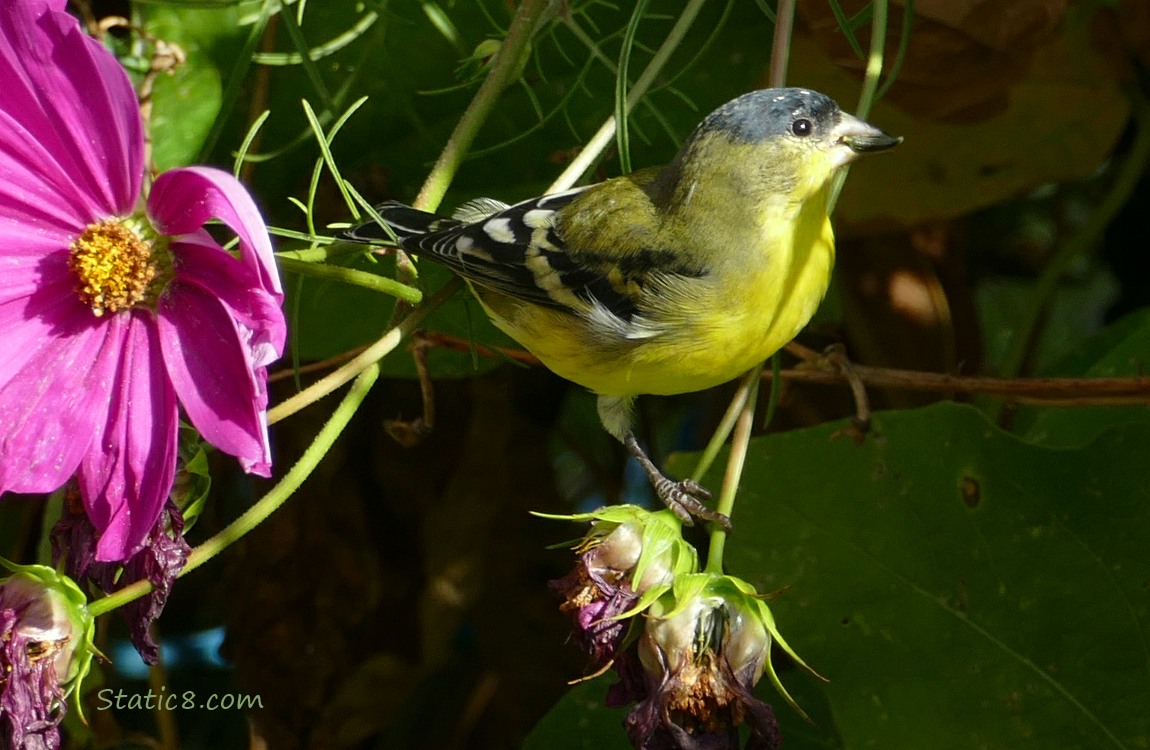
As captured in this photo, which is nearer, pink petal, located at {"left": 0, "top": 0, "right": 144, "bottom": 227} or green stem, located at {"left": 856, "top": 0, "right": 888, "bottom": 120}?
pink petal, located at {"left": 0, "top": 0, "right": 144, "bottom": 227}

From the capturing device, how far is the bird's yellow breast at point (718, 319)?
0.90 meters

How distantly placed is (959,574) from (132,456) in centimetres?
62

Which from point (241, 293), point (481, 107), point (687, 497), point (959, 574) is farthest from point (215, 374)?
point (959, 574)

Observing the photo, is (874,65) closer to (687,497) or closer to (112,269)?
(687,497)

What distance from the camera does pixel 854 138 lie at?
0.90m

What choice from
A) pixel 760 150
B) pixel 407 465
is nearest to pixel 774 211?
pixel 760 150

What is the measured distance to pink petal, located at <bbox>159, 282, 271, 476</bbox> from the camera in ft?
2.10

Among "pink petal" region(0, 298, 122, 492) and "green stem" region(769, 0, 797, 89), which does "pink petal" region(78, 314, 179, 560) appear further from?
"green stem" region(769, 0, 797, 89)

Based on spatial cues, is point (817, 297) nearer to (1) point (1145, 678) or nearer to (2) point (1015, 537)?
(2) point (1015, 537)

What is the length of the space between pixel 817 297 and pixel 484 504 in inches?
18.5

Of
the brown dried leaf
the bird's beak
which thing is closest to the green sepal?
the bird's beak

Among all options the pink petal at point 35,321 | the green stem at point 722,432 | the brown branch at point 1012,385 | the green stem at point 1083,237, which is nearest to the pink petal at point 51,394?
the pink petal at point 35,321

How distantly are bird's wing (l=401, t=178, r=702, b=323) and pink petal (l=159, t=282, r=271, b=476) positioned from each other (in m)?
0.28

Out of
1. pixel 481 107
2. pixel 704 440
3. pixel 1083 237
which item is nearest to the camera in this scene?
pixel 481 107
